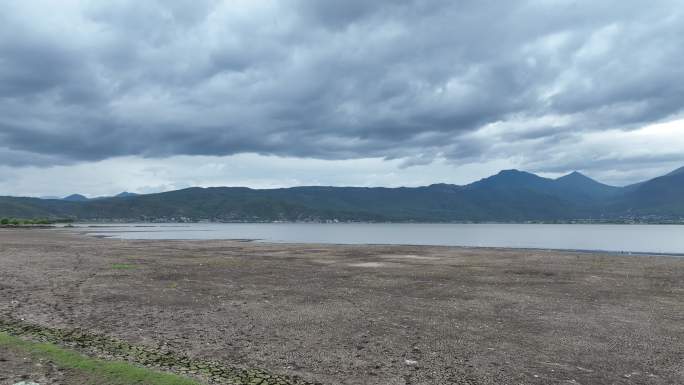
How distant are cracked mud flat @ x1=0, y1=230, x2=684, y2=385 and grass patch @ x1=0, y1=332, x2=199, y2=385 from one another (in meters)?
2.08

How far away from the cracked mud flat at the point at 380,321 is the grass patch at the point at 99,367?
2.08 meters

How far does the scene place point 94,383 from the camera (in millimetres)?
10602

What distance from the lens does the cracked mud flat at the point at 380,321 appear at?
13.4 m

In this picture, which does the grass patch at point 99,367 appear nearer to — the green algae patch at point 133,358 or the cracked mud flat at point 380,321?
the green algae patch at point 133,358

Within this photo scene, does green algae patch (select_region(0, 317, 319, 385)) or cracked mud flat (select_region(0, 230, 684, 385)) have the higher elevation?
green algae patch (select_region(0, 317, 319, 385))

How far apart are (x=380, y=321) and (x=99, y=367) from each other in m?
11.4

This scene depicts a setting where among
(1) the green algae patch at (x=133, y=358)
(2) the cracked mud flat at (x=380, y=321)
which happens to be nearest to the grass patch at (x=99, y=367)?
(1) the green algae patch at (x=133, y=358)

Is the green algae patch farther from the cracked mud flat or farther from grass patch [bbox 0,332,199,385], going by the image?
the cracked mud flat

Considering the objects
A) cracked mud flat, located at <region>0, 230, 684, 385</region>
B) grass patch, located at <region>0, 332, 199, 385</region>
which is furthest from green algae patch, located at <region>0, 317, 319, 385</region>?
cracked mud flat, located at <region>0, 230, 684, 385</region>

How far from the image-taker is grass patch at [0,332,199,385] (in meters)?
10.8

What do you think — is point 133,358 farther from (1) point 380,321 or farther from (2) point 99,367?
(1) point 380,321

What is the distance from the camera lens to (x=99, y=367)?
1163cm

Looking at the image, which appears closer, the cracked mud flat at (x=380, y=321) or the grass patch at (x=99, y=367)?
the grass patch at (x=99, y=367)

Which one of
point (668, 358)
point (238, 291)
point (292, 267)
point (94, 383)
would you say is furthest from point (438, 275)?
point (94, 383)
